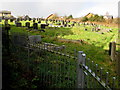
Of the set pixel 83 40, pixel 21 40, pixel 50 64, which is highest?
pixel 21 40

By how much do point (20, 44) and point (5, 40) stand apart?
0.46 metres

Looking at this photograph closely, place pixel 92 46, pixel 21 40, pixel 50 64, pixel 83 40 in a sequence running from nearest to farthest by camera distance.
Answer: pixel 50 64 → pixel 21 40 → pixel 92 46 → pixel 83 40

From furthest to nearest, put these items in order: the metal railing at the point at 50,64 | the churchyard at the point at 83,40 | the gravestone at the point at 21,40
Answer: the churchyard at the point at 83,40 < the gravestone at the point at 21,40 < the metal railing at the point at 50,64

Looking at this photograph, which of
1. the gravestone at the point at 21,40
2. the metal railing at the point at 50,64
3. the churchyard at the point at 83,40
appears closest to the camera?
the metal railing at the point at 50,64

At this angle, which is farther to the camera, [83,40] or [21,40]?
[83,40]

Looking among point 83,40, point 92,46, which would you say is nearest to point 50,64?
point 92,46

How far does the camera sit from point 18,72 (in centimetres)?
388

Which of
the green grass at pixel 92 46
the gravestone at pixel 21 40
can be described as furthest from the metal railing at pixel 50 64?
the green grass at pixel 92 46

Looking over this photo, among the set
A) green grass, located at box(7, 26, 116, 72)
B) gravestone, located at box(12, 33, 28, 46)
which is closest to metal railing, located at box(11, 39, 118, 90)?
gravestone, located at box(12, 33, 28, 46)

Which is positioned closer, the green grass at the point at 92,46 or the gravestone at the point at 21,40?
the gravestone at the point at 21,40

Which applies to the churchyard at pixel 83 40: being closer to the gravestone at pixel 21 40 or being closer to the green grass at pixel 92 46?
the green grass at pixel 92 46

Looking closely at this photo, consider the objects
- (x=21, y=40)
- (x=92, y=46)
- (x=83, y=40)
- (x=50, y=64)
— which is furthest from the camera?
(x=83, y=40)

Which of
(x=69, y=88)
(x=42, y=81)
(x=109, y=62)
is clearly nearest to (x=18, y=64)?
(x=42, y=81)

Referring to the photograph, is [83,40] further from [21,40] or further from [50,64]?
[50,64]
